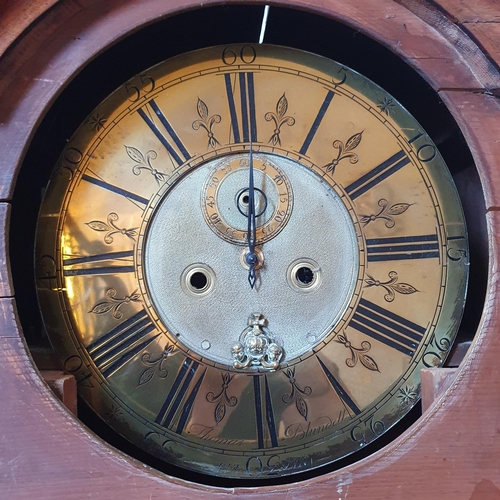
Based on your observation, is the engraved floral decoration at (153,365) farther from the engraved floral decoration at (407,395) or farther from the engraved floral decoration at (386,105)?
the engraved floral decoration at (386,105)

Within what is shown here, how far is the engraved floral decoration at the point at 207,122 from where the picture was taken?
0.87 meters

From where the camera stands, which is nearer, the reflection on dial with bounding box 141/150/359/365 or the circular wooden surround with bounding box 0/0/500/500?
the circular wooden surround with bounding box 0/0/500/500

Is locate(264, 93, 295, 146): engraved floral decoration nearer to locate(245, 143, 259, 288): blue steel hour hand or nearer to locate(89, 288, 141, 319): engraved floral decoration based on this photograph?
locate(245, 143, 259, 288): blue steel hour hand

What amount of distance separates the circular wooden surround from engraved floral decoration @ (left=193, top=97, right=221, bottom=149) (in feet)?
0.53

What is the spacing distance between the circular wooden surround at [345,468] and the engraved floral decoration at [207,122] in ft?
0.53

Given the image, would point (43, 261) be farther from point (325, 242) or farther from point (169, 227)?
point (325, 242)

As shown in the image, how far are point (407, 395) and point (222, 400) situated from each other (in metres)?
0.32

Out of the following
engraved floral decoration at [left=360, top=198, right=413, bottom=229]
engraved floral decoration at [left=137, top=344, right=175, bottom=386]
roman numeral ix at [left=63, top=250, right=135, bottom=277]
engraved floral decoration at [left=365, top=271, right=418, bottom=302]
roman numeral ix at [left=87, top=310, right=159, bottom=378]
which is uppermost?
engraved floral decoration at [left=360, top=198, right=413, bottom=229]

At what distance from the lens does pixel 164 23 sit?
883 mm

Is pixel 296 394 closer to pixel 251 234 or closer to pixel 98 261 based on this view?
pixel 251 234

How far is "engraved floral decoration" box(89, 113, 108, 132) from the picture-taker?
34.2 inches

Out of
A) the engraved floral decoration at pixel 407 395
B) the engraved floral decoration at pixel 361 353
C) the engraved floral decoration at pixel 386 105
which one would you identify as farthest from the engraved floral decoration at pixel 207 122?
the engraved floral decoration at pixel 407 395

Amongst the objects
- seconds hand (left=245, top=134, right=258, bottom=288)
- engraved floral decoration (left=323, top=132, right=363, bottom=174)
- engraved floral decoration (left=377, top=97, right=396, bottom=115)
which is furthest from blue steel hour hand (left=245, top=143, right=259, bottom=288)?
engraved floral decoration (left=377, top=97, right=396, bottom=115)

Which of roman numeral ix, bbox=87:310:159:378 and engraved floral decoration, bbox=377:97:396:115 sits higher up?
engraved floral decoration, bbox=377:97:396:115
